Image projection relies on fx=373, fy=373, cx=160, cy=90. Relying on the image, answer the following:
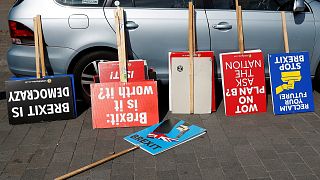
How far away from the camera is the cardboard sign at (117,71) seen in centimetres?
447

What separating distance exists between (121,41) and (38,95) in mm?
1164

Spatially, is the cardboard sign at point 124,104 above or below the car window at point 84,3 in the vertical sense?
below

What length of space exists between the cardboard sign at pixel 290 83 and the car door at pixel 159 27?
909mm

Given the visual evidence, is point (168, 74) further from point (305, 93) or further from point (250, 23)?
point (305, 93)

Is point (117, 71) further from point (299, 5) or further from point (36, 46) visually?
point (299, 5)

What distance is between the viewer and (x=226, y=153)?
143 inches

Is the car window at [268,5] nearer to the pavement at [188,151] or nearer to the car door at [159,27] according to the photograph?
the car door at [159,27]

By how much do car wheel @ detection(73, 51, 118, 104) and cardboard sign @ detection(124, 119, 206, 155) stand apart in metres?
1.07

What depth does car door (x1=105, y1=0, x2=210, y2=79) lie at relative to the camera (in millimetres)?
4562

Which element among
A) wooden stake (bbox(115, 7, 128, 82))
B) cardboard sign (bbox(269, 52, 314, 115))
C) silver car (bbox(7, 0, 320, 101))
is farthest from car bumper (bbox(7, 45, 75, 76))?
cardboard sign (bbox(269, 52, 314, 115))

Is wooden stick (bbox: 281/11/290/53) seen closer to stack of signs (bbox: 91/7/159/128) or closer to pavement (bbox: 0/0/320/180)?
pavement (bbox: 0/0/320/180)

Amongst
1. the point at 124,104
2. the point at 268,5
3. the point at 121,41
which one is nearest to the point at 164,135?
the point at 124,104

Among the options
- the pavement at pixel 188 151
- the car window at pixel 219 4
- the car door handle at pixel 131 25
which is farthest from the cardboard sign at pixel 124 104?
the car window at pixel 219 4

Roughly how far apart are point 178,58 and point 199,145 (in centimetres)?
119
